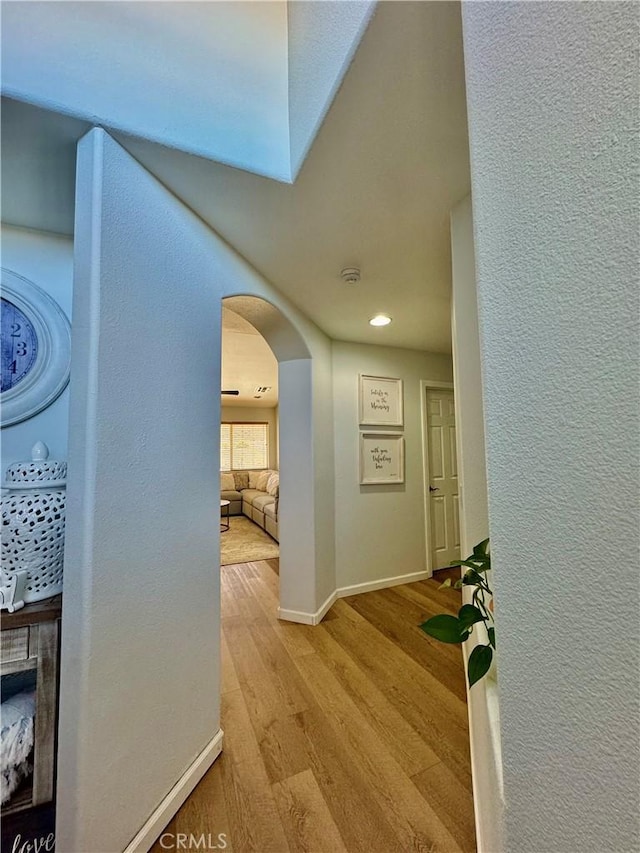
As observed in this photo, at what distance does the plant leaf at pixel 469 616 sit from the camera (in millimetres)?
735

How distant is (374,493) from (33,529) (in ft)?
8.44

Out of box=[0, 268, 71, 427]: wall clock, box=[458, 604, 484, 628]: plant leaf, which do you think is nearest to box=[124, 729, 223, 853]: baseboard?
box=[458, 604, 484, 628]: plant leaf

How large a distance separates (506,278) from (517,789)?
0.67 metres

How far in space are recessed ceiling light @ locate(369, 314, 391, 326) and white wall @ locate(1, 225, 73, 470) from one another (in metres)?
1.86

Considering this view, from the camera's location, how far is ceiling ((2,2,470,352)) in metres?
0.85

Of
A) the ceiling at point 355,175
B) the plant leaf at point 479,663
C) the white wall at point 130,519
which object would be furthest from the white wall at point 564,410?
the white wall at point 130,519

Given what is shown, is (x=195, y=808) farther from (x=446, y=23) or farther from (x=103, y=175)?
(x=446, y=23)

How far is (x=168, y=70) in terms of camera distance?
1152 millimetres

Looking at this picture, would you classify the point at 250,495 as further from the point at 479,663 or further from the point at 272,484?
the point at 479,663

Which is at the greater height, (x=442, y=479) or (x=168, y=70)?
(x=168, y=70)

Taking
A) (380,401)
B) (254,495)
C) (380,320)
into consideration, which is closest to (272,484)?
(254,495)

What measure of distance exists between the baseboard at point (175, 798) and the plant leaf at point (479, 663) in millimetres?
1148

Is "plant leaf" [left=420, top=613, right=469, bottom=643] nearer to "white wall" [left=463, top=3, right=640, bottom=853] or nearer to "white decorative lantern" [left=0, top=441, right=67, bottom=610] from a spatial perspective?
"white wall" [left=463, top=3, right=640, bottom=853]

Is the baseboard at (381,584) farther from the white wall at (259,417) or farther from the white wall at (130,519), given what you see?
the white wall at (259,417)
